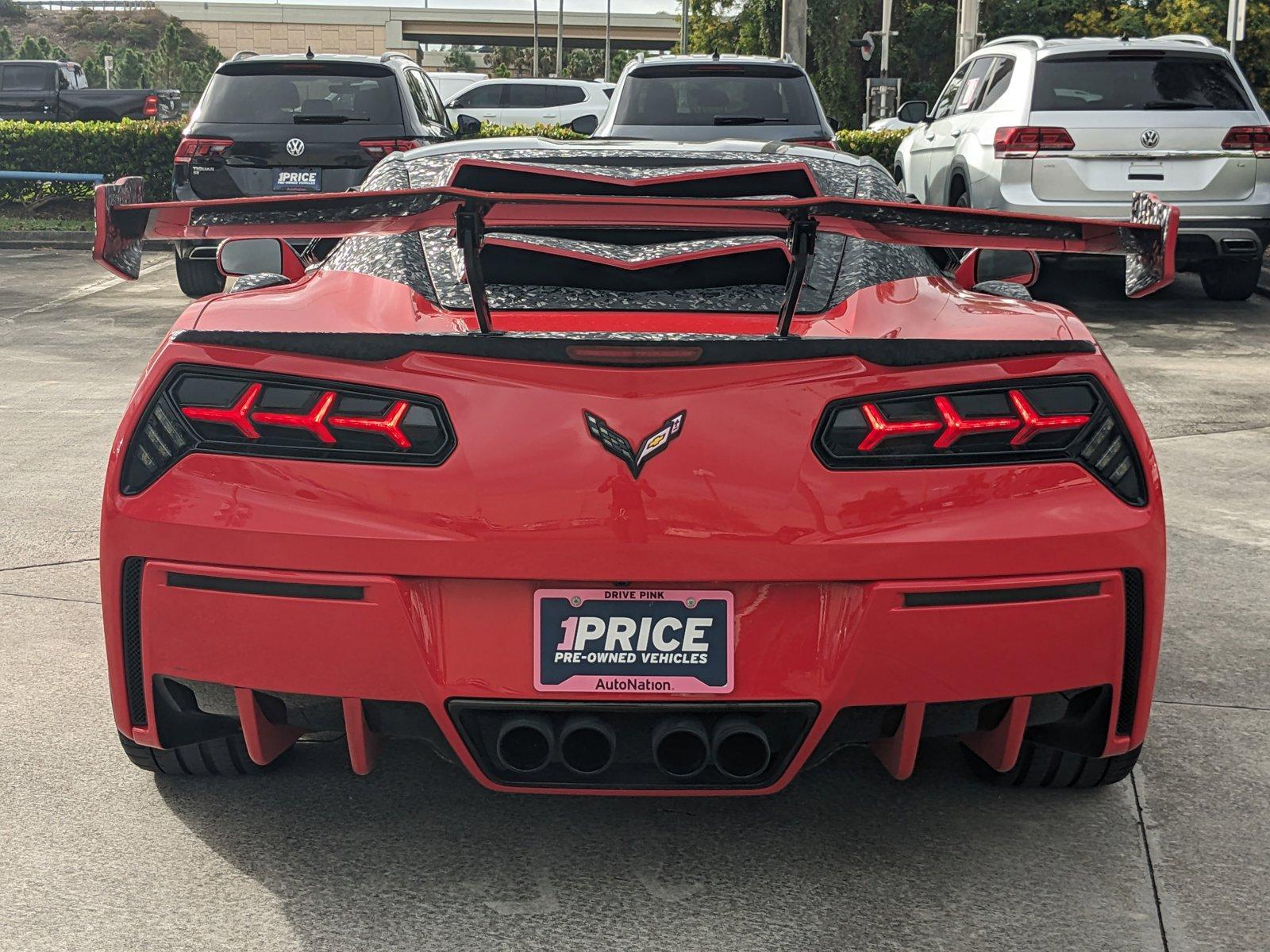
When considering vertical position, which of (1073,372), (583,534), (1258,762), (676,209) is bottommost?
(1258,762)

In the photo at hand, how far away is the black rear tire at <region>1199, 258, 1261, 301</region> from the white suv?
224 mm

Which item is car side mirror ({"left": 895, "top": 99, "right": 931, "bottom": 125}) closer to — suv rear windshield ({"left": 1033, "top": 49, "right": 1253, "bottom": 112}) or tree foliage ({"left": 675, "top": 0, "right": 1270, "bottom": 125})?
suv rear windshield ({"left": 1033, "top": 49, "right": 1253, "bottom": 112})

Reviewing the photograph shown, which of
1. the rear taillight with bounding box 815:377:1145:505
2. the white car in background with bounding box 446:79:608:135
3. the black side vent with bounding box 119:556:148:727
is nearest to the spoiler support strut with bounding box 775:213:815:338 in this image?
the rear taillight with bounding box 815:377:1145:505

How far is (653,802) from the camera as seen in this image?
135 inches

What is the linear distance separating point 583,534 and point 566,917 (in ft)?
2.33

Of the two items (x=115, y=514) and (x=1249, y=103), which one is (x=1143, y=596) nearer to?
(x=115, y=514)

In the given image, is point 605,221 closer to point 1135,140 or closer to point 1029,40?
point 1135,140

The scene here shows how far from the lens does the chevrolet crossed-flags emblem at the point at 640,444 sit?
2.73 m

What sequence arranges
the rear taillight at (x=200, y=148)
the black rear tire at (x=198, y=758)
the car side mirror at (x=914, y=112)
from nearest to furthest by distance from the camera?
1. the black rear tire at (x=198, y=758)
2. the rear taillight at (x=200, y=148)
3. the car side mirror at (x=914, y=112)

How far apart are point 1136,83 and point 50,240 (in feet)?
34.6

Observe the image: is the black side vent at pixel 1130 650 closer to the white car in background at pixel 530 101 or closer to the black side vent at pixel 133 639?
the black side vent at pixel 133 639

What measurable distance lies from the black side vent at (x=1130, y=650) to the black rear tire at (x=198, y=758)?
171 centimetres

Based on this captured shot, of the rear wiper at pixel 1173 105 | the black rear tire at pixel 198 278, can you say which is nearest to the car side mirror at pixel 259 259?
the black rear tire at pixel 198 278

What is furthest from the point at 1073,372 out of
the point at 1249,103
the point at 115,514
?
the point at 1249,103
